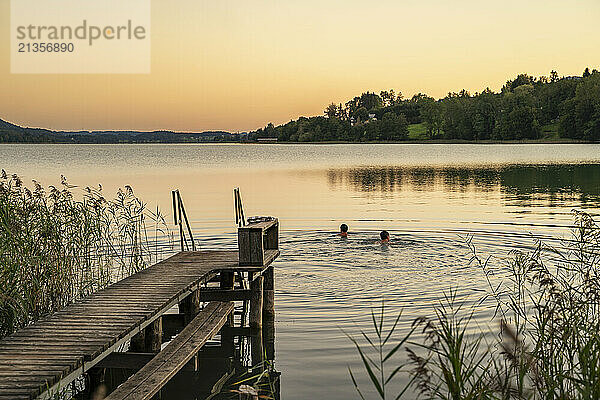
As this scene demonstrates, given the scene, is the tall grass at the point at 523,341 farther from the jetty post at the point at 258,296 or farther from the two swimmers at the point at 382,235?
the two swimmers at the point at 382,235

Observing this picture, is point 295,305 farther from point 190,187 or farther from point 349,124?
point 349,124

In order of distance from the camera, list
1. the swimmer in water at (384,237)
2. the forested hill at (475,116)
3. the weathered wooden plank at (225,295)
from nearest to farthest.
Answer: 1. the weathered wooden plank at (225,295)
2. the swimmer in water at (384,237)
3. the forested hill at (475,116)

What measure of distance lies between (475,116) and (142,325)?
14499cm

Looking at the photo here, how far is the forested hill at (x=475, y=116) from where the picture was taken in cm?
12862

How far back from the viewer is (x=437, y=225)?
2331 cm

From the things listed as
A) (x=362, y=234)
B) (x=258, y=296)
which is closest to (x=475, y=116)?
(x=362, y=234)

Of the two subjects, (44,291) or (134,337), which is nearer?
(134,337)

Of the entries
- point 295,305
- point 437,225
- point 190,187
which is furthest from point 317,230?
point 190,187

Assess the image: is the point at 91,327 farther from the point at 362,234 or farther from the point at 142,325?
the point at 362,234

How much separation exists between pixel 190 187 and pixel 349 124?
453 feet

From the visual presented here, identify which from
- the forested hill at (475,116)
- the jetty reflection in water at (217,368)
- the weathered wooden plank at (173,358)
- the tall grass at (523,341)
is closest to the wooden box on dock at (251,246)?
the weathered wooden plank at (173,358)

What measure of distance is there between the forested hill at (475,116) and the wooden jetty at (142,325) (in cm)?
12255

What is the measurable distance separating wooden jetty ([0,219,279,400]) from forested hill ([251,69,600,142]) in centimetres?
12255

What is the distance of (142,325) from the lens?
809 centimetres
